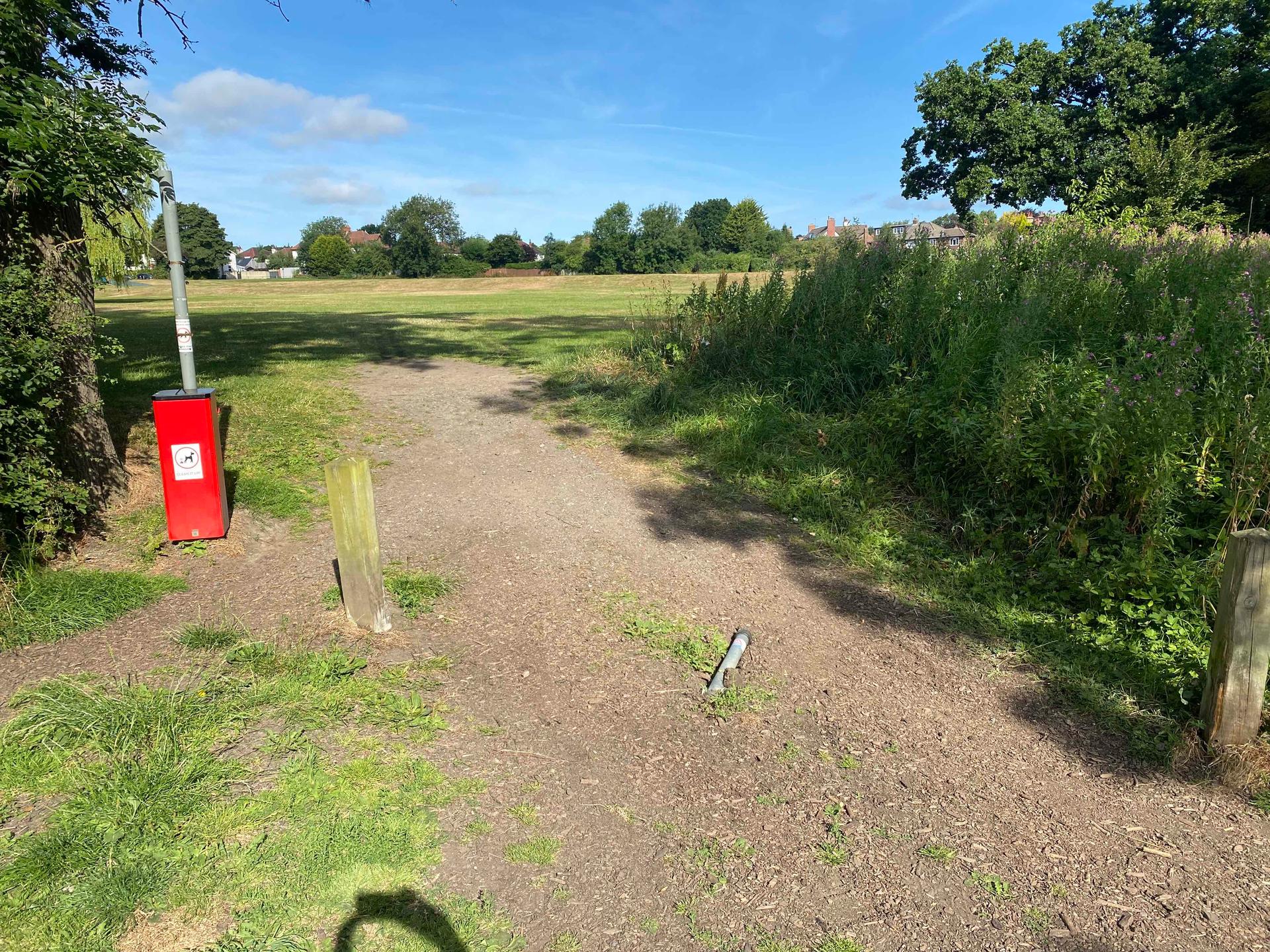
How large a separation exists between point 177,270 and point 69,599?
2.56m

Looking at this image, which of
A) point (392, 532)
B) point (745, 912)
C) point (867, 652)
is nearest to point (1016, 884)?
point (745, 912)

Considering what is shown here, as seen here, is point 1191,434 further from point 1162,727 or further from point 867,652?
point 867,652

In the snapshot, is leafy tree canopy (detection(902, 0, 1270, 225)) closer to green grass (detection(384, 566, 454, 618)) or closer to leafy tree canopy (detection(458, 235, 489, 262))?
green grass (detection(384, 566, 454, 618))

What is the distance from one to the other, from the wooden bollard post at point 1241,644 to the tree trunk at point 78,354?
641cm

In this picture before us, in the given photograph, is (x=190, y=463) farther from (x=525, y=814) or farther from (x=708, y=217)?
(x=708, y=217)

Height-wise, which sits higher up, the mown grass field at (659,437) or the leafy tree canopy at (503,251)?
the leafy tree canopy at (503,251)

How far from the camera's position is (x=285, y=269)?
143500mm

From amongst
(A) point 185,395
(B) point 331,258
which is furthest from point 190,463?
(B) point 331,258

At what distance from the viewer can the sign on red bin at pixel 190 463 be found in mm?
5312

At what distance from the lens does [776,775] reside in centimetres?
345

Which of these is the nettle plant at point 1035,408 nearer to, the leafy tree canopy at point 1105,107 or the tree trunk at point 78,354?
the tree trunk at point 78,354

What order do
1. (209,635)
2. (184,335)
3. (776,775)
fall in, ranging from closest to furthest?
(776,775) < (209,635) < (184,335)

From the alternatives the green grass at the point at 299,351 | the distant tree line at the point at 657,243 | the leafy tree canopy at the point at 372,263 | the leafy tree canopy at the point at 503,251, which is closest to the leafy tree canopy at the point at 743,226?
the distant tree line at the point at 657,243

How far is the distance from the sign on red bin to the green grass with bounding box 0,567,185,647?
537 mm
